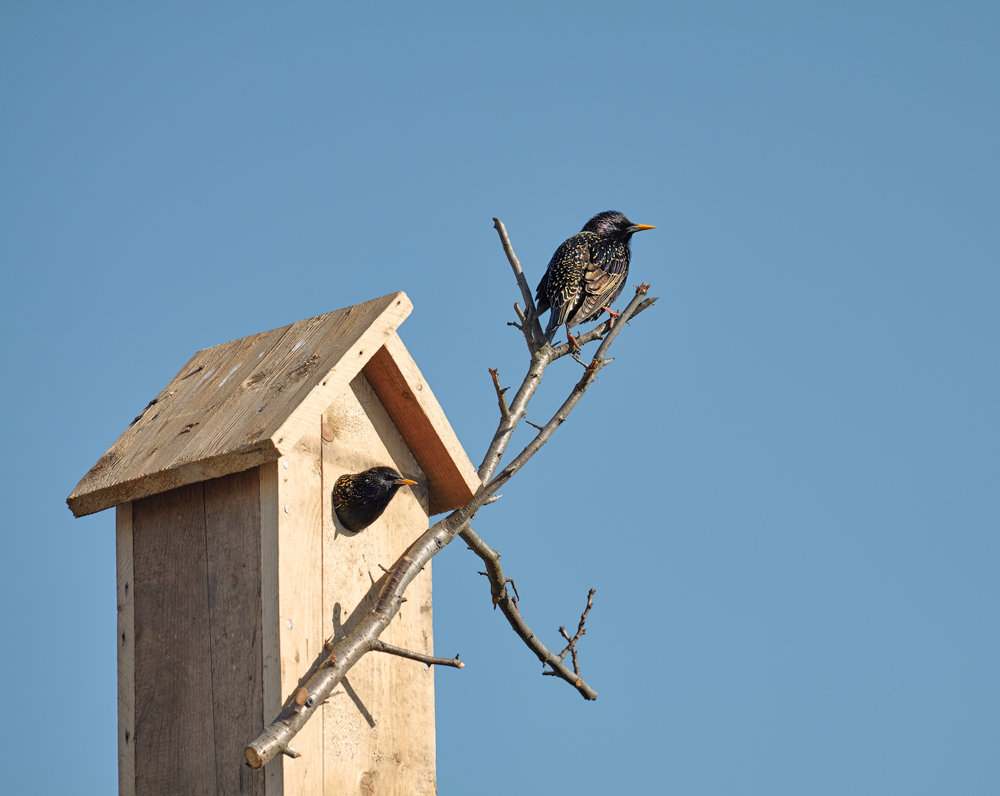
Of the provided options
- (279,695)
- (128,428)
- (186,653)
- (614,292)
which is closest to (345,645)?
(279,695)

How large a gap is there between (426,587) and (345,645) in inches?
30.2

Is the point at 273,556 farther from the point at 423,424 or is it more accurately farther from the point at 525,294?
the point at 525,294

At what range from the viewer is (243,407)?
4039 mm

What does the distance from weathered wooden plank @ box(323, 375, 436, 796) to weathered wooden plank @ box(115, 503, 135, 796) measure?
2.17 ft

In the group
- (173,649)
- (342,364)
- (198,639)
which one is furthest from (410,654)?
(342,364)

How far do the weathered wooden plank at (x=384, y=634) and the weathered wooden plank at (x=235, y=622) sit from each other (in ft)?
0.80

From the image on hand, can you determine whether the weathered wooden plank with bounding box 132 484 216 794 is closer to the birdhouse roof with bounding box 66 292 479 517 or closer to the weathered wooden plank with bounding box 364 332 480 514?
the birdhouse roof with bounding box 66 292 479 517

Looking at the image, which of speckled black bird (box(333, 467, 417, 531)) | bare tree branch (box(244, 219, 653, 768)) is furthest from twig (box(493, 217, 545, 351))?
speckled black bird (box(333, 467, 417, 531))

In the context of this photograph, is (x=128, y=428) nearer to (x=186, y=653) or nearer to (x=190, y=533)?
(x=190, y=533)

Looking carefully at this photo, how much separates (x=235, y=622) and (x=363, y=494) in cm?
57

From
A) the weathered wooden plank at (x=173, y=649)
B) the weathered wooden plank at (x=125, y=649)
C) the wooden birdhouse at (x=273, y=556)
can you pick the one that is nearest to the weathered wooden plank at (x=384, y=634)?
the wooden birdhouse at (x=273, y=556)

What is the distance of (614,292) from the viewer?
21.4ft

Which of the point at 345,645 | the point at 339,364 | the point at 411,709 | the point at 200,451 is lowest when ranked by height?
the point at 411,709

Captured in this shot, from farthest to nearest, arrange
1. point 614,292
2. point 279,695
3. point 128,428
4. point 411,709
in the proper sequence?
1. point 614,292
2. point 128,428
3. point 411,709
4. point 279,695
